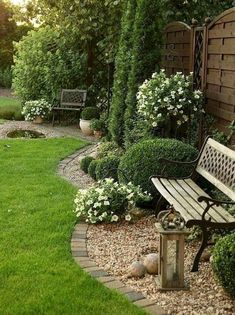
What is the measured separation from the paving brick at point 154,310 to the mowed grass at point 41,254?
7 cm

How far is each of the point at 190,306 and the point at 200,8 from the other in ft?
23.4

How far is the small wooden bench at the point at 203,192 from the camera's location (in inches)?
153

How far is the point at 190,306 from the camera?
11.1 feet

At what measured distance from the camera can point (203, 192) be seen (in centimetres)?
482

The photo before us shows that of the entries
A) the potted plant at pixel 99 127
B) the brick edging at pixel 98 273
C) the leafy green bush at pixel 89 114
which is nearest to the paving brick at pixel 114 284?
the brick edging at pixel 98 273

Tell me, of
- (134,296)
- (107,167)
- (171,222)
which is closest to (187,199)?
(171,222)

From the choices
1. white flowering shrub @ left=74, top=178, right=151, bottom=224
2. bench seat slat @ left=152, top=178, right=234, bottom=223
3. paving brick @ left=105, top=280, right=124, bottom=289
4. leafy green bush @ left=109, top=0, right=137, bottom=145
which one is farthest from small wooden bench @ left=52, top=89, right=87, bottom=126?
paving brick @ left=105, top=280, right=124, bottom=289

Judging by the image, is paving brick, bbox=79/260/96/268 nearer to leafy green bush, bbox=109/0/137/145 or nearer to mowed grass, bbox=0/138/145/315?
mowed grass, bbox=0/138/145/315

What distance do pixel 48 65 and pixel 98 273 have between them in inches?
406

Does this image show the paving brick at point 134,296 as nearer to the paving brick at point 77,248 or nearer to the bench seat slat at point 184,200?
the bench seat slat at point 184,200

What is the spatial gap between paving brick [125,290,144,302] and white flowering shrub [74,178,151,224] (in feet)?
5.21

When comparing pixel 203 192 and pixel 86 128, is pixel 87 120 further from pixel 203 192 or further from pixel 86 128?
pixel 203 192

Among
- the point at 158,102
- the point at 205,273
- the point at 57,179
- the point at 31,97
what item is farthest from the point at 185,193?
the point at 31,97

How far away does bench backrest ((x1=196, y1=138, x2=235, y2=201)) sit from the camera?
4.57 meters
